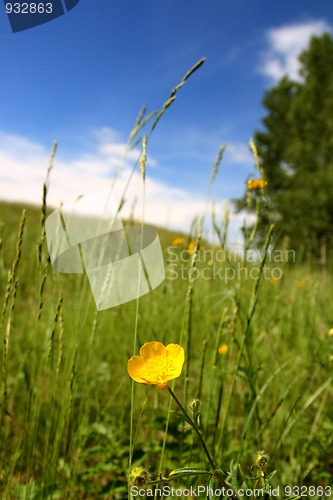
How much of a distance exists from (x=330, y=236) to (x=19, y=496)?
954 centimetres

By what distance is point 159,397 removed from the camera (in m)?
1.31

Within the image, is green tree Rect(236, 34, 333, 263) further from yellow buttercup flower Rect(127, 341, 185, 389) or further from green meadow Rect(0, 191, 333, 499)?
yellow buttercup flower Rect(127, 341, 185, 389)

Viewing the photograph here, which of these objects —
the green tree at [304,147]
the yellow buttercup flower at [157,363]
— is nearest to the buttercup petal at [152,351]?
the yellow buttercup flower at [157,363]

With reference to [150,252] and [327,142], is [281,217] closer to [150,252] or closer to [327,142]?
[327,142]

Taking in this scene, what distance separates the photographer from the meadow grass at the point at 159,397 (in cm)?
75

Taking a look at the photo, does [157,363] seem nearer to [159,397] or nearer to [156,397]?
[156,397]

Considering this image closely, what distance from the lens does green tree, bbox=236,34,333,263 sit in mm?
9141

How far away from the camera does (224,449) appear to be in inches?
36.9

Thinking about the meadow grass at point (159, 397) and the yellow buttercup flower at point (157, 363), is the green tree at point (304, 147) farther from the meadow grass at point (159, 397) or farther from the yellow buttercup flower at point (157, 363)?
the yellow buttercup flower at point (157, 363)

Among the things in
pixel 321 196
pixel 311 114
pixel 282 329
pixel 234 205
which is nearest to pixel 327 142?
pixel 311 114

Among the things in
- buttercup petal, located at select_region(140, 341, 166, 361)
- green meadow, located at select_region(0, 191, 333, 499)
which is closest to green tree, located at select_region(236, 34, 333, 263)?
green meadow, located at select_region(0, 191, 333, 499)

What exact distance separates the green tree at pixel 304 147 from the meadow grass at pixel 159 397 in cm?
772

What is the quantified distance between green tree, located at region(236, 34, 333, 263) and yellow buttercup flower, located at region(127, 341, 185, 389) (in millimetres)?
8578

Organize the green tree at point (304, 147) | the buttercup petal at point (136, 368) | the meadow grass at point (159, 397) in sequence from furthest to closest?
1. the green tree at point (304, 147)
2. the meadow grass at point (159, 397)
3. the buttercup petal at point (136, 368)
